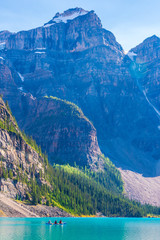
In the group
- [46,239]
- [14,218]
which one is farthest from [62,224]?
[46,239]

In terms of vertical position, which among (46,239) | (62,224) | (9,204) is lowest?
(46,239)

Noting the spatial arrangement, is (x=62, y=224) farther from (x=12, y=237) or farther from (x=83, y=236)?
(x=12, y=237)

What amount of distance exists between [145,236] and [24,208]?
249ft

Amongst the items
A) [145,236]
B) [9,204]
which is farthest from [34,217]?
[145,236]

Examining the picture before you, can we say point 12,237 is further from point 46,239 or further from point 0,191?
point 0,191

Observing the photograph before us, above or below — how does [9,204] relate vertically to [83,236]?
above

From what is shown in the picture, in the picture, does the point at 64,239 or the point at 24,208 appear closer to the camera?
the point at 64,239

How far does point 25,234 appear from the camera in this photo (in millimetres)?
118750

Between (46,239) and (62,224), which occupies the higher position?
(62,224)

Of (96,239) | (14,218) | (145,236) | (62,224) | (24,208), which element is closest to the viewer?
(96,239)

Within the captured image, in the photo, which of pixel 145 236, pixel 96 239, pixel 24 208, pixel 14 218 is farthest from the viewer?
pixel 24 208

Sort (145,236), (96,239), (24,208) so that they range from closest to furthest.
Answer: (96,239) < (145,236) < (24,208)

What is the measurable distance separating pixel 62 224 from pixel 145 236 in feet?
138

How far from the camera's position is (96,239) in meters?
118
